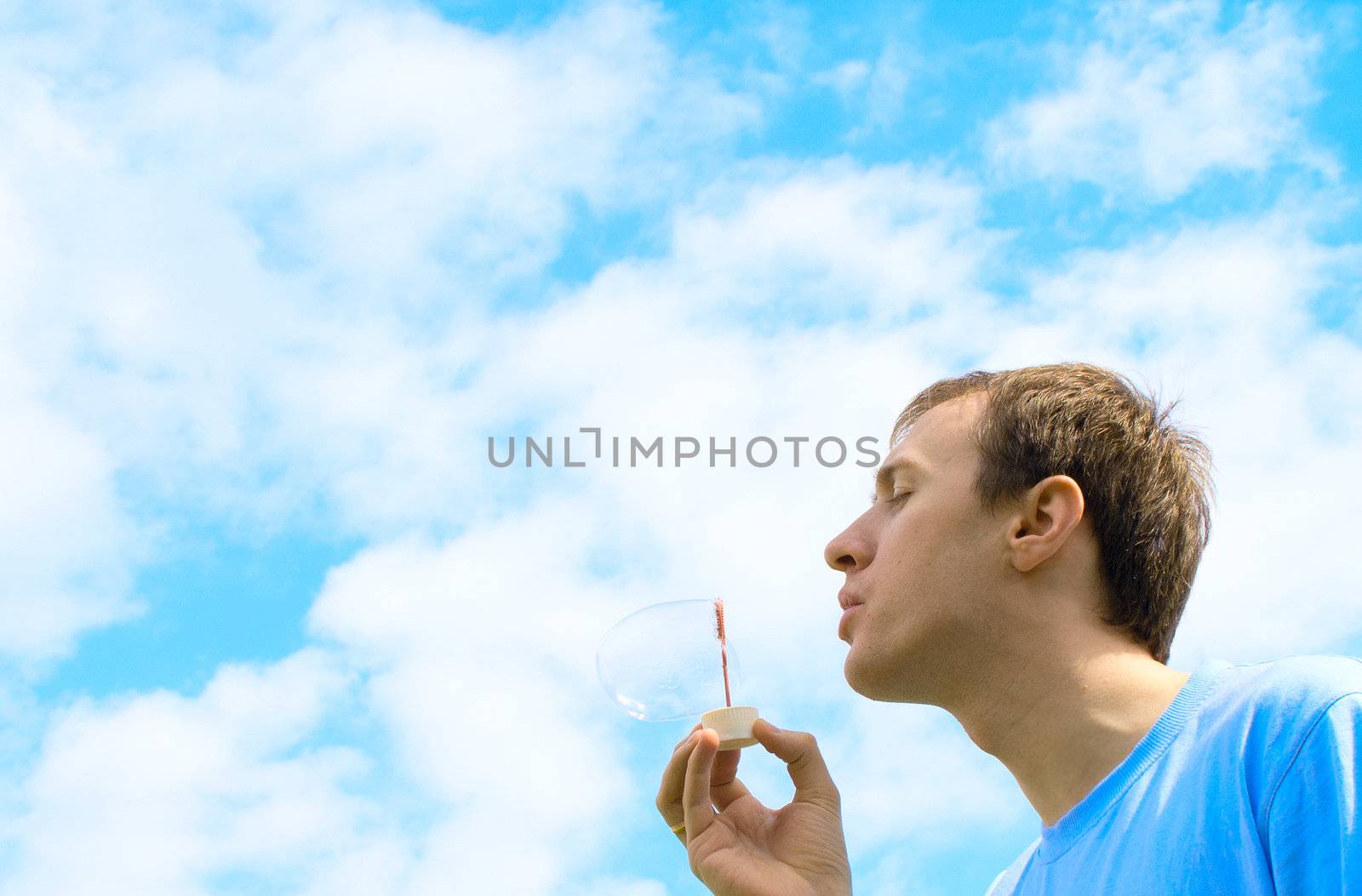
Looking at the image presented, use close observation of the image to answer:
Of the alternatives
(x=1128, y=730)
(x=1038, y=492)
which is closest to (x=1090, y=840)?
(x=1128, y=730)

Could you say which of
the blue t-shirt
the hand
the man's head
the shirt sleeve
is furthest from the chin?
the shirt sleeve

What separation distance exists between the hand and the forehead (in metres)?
0.90

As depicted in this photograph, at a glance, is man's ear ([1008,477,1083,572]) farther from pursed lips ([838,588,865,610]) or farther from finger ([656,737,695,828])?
finger ([656,737,695,828])

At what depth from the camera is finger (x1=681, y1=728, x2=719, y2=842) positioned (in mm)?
3479

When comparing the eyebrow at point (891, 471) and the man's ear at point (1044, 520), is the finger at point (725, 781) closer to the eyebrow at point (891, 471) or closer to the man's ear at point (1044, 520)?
the eyebrow at point (891, 471)

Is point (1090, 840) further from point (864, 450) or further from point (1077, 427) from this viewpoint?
point (864, 450)

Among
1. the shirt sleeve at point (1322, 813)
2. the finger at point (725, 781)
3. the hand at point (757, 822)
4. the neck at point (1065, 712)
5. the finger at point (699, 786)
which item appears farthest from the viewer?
the finger at point (725, 781)

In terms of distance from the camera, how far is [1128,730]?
9.55 feet

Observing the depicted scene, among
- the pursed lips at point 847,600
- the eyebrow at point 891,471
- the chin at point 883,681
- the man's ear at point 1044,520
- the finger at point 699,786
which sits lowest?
the finger at point 699,786

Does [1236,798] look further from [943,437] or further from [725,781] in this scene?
[725,781]

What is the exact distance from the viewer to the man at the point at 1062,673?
2.46 meters

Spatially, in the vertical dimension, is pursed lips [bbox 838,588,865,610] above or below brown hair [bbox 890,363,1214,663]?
below

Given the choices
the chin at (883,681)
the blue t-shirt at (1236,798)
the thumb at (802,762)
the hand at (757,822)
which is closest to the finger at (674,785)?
the hand at (757,822)

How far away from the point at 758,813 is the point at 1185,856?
4.49 ft
